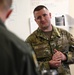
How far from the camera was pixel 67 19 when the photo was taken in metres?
2.73

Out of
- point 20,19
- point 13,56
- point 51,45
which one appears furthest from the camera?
point 20,19

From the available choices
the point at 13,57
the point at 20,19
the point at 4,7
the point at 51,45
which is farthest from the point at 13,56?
the point at 20,19

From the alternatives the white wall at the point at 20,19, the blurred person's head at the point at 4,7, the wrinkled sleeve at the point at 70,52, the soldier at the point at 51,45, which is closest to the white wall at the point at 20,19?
the white wall at the point at 20,19

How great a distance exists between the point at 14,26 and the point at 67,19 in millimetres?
778

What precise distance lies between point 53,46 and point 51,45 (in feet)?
0.08

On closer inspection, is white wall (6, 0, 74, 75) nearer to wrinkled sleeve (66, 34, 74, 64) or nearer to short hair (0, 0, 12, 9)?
wrinkled sleeve (66, 34, 74, 64)

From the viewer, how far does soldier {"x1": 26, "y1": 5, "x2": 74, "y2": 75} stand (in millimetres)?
2039

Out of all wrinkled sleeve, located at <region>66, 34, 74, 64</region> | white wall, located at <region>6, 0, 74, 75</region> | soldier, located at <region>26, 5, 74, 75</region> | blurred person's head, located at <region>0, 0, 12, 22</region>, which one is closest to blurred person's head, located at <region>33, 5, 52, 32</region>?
soldier, located at <region>26, 5, 74, 75</region>

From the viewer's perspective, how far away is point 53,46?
83.7 inches

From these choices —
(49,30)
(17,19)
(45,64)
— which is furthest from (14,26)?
(45,64)

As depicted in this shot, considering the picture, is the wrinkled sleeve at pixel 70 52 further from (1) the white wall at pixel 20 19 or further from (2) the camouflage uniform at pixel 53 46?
(1) the white wall at pixel 20 19

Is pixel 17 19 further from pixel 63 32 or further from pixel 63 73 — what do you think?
pixel 63 73

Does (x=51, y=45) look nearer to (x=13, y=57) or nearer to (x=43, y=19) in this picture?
(x=43, y=19)

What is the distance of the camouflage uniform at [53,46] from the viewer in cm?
210
